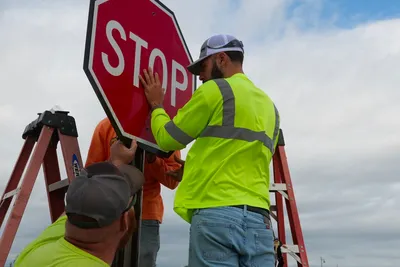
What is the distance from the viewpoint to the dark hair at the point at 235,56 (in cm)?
305

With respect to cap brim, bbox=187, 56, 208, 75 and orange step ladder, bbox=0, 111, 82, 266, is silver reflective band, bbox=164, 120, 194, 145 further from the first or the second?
orange step ladder, bbox=0, 111, 82, 266

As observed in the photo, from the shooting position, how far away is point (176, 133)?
272 centimetres

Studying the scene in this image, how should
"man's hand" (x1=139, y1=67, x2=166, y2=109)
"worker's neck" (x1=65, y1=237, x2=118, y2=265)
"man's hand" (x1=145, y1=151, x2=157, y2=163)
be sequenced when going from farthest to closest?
"man's hand" (x1=145, y1=151, x2=157, y2=163) < "man's hand" (x1=139, y1=67, x2=166, y2=109) < "worker's neck" (x1=65, y1=237, x2=118, y2=265)

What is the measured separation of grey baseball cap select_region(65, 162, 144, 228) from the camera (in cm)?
170

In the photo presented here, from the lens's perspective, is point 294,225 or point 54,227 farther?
point 294,225

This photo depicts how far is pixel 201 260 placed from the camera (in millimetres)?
2467

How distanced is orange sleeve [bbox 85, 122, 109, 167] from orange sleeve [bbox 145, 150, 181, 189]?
355 millimetres

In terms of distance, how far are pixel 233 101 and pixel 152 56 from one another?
0.63m

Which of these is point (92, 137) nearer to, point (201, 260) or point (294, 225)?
point (201, 260)

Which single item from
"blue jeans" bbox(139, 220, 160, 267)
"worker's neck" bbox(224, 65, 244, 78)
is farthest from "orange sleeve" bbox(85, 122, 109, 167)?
"worker's neck" bbox(224, 65, 244, 78)

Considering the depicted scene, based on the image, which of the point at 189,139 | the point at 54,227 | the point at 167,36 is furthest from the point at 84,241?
the point at 167,36

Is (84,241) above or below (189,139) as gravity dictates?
below

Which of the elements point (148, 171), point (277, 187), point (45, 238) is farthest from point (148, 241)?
point (277, 187)

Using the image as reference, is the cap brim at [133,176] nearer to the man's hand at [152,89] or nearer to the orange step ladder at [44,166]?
the man's hand at [152,89]
